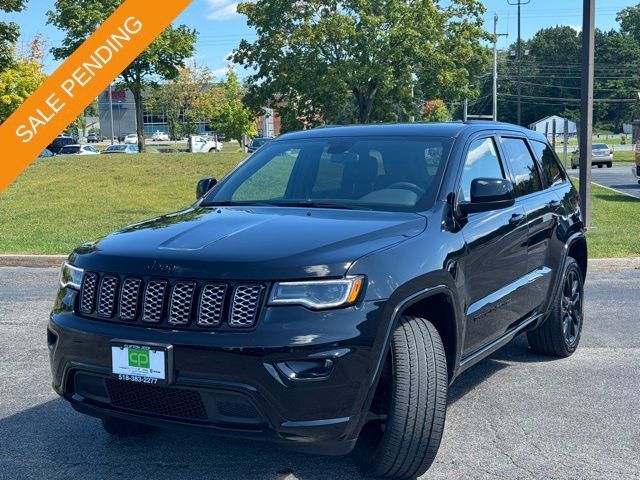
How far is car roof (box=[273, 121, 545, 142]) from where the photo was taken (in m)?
4.72

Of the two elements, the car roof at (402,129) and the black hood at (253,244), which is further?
the car roof at (402,129)

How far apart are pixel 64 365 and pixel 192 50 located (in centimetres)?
3298

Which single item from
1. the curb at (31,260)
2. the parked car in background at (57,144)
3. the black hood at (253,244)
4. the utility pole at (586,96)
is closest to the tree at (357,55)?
the utility pole at (586,96)

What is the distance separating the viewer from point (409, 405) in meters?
3.39

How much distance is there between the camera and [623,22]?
422ft

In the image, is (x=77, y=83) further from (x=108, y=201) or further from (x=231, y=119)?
(x=231, y=119)

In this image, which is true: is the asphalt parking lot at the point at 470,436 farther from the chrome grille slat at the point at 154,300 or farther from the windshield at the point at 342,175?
the windshield at the point at 342,175

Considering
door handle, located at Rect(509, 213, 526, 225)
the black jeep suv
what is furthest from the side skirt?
door handle, located at Rect(509, 213, 526, 225)

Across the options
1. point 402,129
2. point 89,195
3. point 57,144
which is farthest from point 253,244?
point 57,144

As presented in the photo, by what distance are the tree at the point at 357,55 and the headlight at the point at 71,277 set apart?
29134 mm

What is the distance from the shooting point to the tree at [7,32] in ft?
80.7

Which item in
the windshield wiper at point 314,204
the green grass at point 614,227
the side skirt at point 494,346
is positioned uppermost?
the windshield wiper at point 314,204

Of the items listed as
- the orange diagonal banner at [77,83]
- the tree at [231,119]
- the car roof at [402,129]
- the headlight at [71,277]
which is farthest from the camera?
the tree at [231,119]

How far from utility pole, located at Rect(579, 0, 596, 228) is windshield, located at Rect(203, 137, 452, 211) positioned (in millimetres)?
9699
